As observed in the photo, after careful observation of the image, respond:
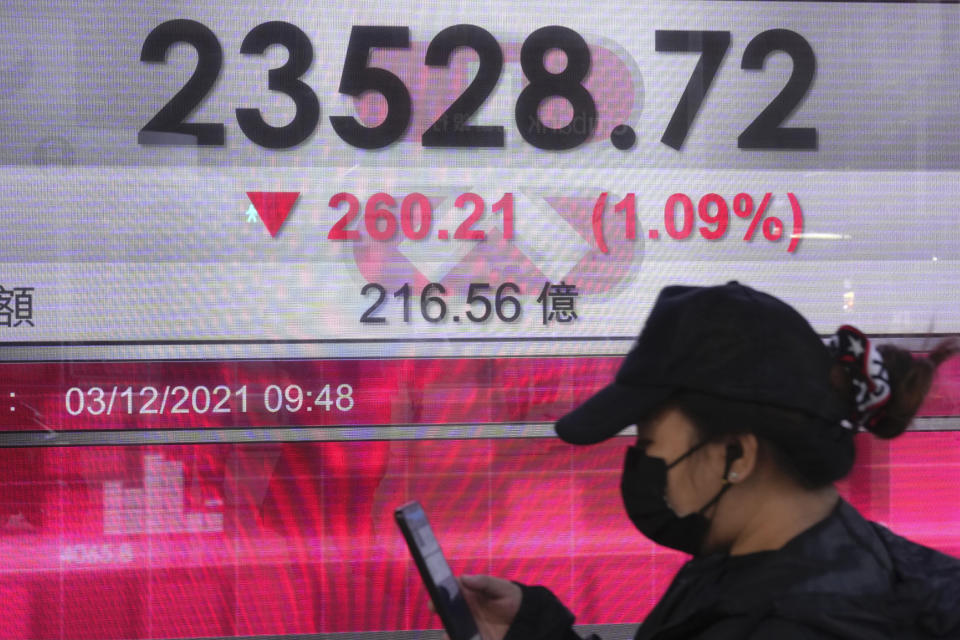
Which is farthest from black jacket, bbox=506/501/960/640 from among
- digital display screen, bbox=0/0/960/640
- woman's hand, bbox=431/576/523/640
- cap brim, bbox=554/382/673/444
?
digital display screen, bbox=0/0/960/640

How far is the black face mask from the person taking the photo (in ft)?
5.10

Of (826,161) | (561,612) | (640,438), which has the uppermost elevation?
(826,161)

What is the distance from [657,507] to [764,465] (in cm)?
20

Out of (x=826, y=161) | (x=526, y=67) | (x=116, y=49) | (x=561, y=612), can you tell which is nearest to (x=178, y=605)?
(x=561, y=612)

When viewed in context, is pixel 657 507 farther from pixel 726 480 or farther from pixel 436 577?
pixel 436 577

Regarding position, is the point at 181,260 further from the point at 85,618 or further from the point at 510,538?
the point at 510,538

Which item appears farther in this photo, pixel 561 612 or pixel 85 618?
pixel 85 618

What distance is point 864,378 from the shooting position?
1513 mm

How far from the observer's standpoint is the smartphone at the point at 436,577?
1755 millimetres

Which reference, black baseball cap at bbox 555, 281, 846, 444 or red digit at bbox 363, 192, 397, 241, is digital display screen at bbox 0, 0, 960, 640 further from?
black baseball cap at bbox 555, 281, 846, 444

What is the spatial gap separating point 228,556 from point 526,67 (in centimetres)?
136

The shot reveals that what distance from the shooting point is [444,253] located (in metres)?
2.46

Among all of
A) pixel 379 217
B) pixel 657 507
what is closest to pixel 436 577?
pixel 657 507

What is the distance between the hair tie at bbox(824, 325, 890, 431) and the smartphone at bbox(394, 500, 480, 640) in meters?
0.73
